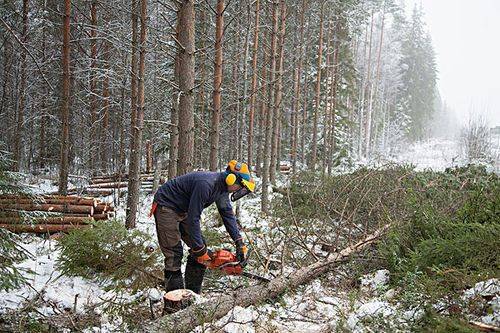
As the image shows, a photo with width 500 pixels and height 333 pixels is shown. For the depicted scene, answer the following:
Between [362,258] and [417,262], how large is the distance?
1.80 m

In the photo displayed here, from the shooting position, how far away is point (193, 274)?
483cm

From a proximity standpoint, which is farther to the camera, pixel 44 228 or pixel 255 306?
pixel 44 228

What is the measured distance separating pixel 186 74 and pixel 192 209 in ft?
8.67

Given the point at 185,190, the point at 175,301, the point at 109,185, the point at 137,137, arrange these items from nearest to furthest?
1. the point at 175,301
2. the point at 185,190
3. the point at 137,137
4. the point at 109,185

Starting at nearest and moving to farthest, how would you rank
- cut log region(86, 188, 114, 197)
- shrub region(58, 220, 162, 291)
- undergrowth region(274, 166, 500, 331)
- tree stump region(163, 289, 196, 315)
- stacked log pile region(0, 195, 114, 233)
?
undergrowth region(274, 166, 500, 331) → tree stump region(163, 289, 196, 315) → shrub region(58, 220, 162, 291) → stacked log pile region(0, 195, 114, 233) → cut log region(86, 188, 114, 197)

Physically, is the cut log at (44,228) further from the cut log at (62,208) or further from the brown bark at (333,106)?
the brown bark at (333,106)

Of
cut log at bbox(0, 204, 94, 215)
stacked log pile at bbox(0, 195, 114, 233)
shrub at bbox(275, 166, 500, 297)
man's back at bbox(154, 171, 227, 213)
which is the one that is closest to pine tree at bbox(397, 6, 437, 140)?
shrub at bbox(275, 166, 500, 297)

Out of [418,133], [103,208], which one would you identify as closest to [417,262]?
[103,208]

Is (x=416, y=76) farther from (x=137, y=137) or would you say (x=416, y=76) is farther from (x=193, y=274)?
(x=193, y=274)

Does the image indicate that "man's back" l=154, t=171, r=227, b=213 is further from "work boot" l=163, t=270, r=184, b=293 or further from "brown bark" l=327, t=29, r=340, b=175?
"brown bark" l=327, t=29, r=340, b=175

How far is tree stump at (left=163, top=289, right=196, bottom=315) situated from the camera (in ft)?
13.8

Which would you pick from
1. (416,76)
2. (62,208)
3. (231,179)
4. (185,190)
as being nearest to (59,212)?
(62,208)

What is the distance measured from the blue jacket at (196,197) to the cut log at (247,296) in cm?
70

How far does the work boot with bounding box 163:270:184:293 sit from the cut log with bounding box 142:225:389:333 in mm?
579
